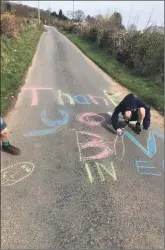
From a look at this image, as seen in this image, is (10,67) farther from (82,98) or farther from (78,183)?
(78,183)

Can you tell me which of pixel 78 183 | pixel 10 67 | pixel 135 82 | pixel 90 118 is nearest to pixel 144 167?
pixel 78 183

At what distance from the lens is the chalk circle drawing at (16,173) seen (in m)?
5.08

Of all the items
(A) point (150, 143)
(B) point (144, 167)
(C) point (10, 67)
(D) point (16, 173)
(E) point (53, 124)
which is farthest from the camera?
(C) point (10, 67)

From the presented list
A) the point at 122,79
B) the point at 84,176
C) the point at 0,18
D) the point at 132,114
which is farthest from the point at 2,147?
the point at 0,18

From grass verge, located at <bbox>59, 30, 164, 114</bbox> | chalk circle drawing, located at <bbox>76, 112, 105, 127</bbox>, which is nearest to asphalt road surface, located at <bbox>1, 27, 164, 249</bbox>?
chalk circle drawing, located at <bbox>76, 112, 105, 127</bbox>

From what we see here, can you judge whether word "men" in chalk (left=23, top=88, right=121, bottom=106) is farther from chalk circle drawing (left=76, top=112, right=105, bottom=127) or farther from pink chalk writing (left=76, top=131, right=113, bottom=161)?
pink chalk writing (left=76, top=131, right=113, bottom=161)

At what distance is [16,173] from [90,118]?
343 centimetres

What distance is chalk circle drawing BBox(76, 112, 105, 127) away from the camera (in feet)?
25.9

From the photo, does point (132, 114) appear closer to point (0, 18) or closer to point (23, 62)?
point (23, 62)

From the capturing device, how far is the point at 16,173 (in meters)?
5.31

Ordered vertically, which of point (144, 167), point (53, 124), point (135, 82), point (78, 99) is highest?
point (135, 82)

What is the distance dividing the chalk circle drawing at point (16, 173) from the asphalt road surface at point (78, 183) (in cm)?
2

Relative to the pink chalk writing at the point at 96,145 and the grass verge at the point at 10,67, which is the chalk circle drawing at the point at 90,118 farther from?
the grass verge at the point at 10,67

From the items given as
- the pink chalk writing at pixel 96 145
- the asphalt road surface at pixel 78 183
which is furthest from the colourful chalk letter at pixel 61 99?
the pink chalk writing at pixel 96 145
